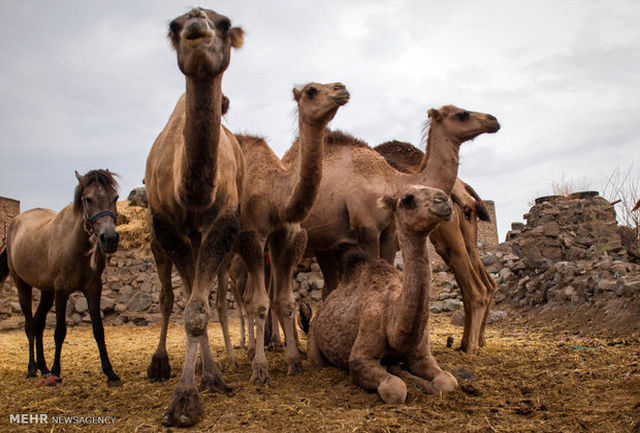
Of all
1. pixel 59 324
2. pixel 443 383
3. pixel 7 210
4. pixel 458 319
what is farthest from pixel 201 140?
pixel 7 210

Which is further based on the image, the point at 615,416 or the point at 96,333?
the point at 96,333

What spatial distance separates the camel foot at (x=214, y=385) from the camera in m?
4.70

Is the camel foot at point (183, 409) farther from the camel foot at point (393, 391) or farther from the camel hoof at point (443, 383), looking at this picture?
the camel hoof at point (443, 383)

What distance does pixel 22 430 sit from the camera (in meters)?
3.83

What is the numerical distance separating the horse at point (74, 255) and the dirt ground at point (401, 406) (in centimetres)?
55

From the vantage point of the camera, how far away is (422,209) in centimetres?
417

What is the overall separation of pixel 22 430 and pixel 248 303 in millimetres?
3647

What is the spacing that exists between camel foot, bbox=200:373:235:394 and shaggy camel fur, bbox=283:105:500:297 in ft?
9.11

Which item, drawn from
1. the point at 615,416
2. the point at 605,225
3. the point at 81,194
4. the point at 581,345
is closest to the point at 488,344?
the point at 581,345

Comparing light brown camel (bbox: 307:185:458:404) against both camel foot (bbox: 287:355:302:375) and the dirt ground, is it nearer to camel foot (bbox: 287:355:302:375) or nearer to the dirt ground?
the dirt ground

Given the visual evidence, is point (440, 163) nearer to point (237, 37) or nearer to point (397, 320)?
point (397, 320)

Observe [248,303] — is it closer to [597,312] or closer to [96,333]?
[96,333]

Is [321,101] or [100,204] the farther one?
[100,204]

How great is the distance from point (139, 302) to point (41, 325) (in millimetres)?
6639
